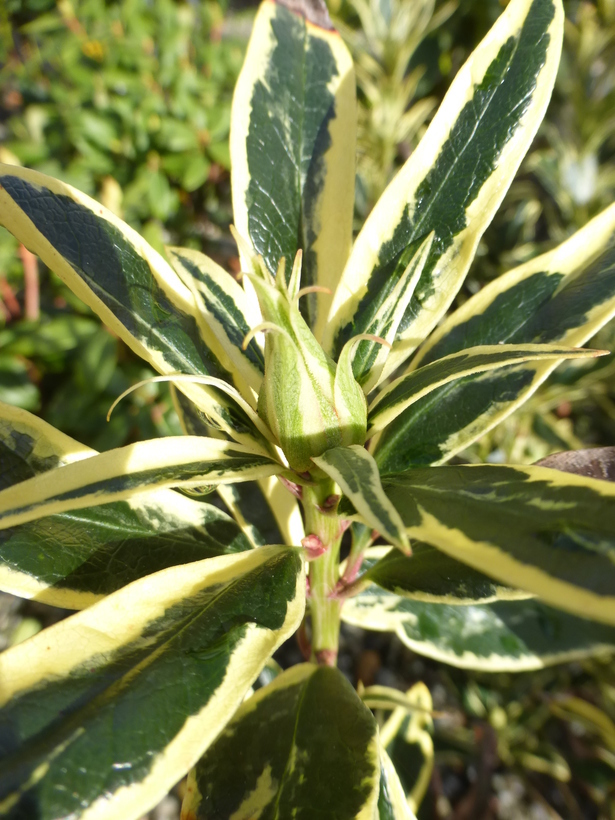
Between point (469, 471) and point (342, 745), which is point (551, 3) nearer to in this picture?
point (469, 471)

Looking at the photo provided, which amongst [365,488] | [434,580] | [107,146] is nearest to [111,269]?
[365,488]

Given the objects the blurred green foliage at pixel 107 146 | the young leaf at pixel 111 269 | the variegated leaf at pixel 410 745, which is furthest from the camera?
the blurred green foliage at pixel 107 146

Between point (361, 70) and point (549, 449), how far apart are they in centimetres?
133

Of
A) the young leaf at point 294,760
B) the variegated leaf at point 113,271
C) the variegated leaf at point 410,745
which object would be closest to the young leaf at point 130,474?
the variegated leaf at point 113,271

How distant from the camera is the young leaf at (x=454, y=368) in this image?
1.27 ft

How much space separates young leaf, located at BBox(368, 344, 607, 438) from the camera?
0.39 metres

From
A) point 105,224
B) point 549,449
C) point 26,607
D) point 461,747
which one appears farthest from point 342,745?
point 26,607

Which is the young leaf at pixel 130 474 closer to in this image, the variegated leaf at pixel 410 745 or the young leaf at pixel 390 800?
the young leaf at pixel 390 800

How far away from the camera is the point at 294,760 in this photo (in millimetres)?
514

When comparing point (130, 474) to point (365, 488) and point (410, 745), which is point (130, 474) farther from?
point (410, 745)

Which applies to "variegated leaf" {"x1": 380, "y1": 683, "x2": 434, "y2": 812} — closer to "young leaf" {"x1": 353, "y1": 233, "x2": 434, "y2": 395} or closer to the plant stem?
the plant stem

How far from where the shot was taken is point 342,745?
0.51m

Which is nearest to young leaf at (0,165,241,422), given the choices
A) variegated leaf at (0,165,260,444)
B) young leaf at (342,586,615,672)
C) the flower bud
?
variegated leaf at (0,165,260,444)

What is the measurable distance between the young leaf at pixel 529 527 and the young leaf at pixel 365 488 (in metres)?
0.04
